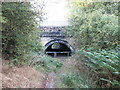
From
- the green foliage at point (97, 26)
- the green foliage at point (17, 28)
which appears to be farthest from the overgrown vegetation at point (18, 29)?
the green foliage at point (97, 26)

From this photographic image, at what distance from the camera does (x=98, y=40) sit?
637 cm

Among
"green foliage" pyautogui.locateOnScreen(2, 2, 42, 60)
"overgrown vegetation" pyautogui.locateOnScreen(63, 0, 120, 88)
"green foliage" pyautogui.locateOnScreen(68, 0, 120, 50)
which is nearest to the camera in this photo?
"overgrown vegetation" pyautogui.locateOnScreen(63, 0, 120, 88)

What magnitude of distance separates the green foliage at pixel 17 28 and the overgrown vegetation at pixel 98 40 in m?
2.55

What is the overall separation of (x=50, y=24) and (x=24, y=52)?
18.4ft

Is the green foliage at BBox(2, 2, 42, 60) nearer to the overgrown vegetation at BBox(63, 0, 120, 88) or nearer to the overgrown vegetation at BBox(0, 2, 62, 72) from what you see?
the overgrown vegetation at BBox(0, 2, 62, 72)

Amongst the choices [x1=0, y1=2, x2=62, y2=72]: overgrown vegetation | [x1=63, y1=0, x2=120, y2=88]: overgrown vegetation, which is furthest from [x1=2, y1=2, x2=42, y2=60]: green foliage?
[x1=63, y1=0, x2=120, y2=88]: overgrown vegetation

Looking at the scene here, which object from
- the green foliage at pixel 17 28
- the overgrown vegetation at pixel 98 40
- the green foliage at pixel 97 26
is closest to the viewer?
the overgrown vegetation at pixel 98 40

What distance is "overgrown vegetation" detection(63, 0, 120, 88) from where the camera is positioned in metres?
4.04

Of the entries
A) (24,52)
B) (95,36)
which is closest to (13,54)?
(24,52)

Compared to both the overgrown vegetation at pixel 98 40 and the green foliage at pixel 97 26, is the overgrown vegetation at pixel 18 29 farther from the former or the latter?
the green foliage at pixel 97 26

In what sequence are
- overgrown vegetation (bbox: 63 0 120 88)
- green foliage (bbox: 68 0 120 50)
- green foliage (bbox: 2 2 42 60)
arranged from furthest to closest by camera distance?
green foliage (bbox: 68 0 120 50)
green foliage (bbox: 2 2 42 60)
overgrown vegetation (bbox: 63 0 120 88)

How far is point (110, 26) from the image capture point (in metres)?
6.01

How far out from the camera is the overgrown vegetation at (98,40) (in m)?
4.04

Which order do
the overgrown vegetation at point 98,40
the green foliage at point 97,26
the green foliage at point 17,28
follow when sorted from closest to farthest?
the overgrown vegetation at point 98,40 → the green foliage at point 17,28 → the green foliage at point 97,26
